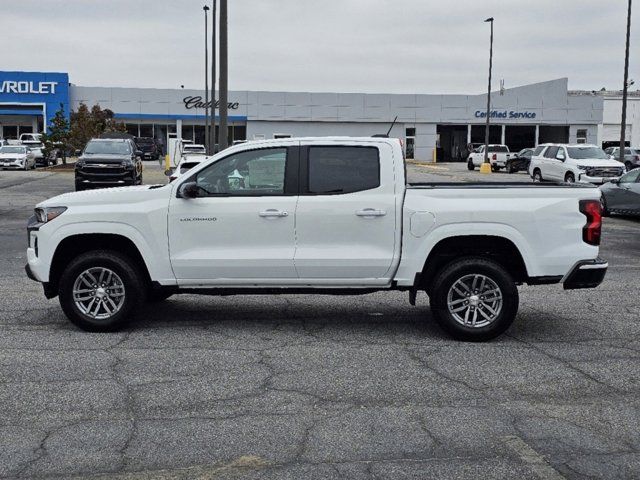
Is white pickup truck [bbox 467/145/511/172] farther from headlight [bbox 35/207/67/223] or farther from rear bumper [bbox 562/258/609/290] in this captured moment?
headlight [bbox 35/207/67/223]

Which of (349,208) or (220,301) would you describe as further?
(220,301)

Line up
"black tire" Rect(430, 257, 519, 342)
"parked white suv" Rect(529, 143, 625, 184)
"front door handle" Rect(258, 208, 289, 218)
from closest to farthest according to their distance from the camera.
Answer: "black tire" Rect(430, 257, 519, 342)
"front door handle" Rect(258, 208, 289, 218)
"parked white suv" Rect(529, 143, 625, 184)

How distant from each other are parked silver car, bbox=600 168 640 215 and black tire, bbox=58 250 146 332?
52.8ft

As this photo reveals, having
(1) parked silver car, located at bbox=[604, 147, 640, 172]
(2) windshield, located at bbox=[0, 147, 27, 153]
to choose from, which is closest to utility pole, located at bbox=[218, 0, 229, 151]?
(2) windshield, located at bbox=[0, 147, 27, 153]

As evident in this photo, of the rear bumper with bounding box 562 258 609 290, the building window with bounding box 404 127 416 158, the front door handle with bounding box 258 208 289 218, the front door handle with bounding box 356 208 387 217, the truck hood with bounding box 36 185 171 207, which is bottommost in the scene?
the rear bumper with bounding box 562 258 609 290

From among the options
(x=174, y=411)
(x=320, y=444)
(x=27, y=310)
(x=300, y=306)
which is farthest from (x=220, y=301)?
(x=320, y=444)

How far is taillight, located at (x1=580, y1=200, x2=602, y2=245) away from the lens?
778 cm

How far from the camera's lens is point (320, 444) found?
5.04 meters

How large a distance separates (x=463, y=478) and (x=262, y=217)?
3886 mm

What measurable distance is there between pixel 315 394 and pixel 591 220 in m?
3.33

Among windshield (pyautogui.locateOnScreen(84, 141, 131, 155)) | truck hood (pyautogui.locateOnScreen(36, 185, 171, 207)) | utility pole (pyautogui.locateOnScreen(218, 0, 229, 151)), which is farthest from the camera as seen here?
windshield (pyautogui.locateOnScreen(84, 141, 131, 155))

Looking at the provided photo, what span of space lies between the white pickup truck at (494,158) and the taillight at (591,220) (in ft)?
160

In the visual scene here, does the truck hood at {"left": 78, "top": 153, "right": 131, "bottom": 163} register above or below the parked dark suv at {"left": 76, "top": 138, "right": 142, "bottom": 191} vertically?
above

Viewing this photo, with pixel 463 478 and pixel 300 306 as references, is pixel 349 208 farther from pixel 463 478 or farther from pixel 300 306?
pixel 463 478
